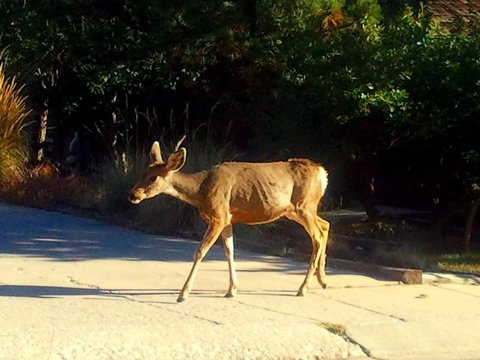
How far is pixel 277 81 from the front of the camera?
1593 centimetres

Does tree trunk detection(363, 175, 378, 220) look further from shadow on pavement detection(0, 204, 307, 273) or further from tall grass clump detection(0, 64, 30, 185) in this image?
tall grass clump detection(0, 64, 30, 185)

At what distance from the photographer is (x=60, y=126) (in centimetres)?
2155

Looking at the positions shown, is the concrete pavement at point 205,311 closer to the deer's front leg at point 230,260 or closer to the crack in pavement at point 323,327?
the crack in pavement at point 323,327

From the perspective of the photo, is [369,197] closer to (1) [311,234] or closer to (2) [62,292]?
(1) [311,234]

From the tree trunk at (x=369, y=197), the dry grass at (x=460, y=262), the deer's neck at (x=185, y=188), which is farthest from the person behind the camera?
the tree trunk at (x=369, y=197)

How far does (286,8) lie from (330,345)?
26.9 feet

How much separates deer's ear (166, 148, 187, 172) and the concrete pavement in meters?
1.27

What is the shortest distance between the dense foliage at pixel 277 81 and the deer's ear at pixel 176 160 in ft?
13.4

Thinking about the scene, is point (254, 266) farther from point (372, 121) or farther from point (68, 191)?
point (68, 191)

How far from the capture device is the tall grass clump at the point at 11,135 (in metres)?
17.9

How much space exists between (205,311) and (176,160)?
149 centimetres

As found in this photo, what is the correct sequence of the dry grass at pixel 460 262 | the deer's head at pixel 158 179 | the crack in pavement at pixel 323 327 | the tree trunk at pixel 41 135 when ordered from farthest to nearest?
the tree trunk at pixel 41 135
the dry grass at pixel 460 262
the deer's head at pixel 158 179
the crack in pavement at pixel 323 327

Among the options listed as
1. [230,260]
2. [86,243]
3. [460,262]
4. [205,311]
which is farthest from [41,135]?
[205,311]

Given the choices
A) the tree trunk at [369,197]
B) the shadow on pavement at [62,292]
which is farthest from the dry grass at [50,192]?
the shadow on pavement at [62,292]
